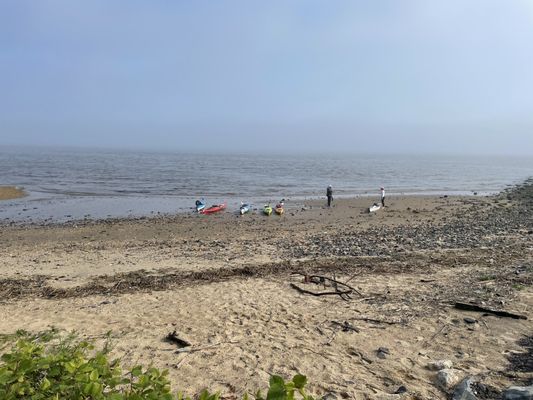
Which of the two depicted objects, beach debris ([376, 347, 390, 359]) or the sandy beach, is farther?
beach debris ([376, 347, 390, 359])

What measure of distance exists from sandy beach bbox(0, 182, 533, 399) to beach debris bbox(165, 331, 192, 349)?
106 mm

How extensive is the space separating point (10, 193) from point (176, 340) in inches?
1368

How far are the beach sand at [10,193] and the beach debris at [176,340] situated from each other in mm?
32171

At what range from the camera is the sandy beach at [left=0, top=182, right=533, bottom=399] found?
5434mm

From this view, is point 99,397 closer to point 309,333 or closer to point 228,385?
point 228,385

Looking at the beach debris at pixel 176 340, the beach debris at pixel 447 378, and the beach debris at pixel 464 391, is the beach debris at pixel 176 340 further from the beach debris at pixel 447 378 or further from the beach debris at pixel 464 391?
the beach debris at pixel 464 391

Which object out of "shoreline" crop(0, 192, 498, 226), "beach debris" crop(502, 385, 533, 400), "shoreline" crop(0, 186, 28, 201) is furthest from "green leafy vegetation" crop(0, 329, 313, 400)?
"shoreline" crop(0, 186, 28, 201)

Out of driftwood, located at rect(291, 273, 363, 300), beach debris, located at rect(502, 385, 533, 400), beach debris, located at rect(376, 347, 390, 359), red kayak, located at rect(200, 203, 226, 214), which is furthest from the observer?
red kayak, located at rect(200, 203, 226, 214)

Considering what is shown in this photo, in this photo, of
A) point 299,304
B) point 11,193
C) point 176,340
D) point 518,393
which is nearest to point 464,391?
point 518,393

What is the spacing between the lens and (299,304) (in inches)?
314

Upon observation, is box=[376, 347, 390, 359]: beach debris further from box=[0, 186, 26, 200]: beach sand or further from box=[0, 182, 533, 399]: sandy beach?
box=[0, 186, 26, 200]: beach sand

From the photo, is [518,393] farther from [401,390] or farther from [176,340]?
[176,340]

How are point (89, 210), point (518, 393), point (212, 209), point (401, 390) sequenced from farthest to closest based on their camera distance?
point (89, 210) < point (212, 209) < point (401, 390) < point (518, 393)

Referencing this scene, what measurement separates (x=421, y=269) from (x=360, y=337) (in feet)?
16.0
